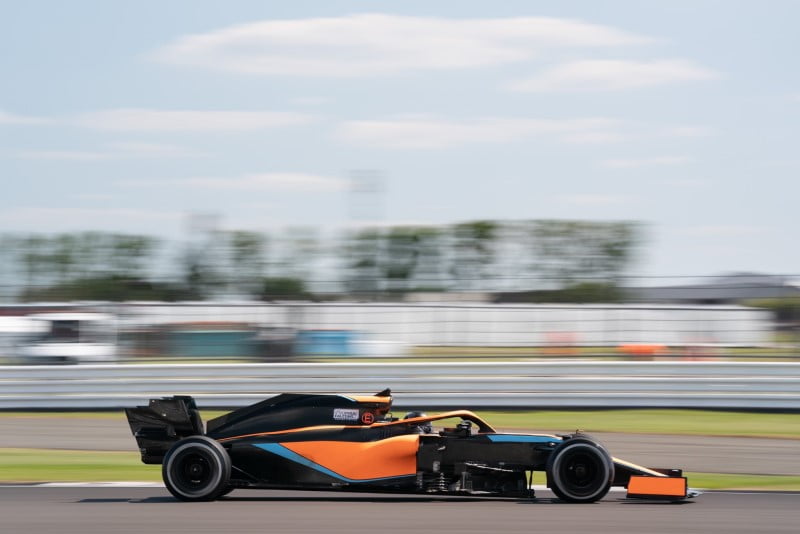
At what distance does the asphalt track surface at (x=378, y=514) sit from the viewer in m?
6.42

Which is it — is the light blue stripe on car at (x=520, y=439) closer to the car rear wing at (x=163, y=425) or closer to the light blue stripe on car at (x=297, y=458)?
the light blue stripe on car at (x=297, y=458)

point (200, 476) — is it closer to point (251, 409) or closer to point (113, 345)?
point (251, 409)

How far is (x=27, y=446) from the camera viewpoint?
1224 cm

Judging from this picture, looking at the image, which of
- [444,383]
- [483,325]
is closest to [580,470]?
[444,383]

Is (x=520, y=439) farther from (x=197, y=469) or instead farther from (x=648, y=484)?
(x=197, y=469)

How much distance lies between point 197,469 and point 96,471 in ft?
10.0

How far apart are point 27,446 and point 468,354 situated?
6736 mm

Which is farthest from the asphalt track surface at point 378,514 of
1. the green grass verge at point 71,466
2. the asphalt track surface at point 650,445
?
the asphalt track surface at point 650,445

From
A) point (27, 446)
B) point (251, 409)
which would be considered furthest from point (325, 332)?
point (251, 409)

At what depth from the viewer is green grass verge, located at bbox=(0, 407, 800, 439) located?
13258 millimetres

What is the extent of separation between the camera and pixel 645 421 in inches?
555

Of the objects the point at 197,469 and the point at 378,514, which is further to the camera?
the point at 197,469

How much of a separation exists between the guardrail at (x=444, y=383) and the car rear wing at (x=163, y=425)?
6.93 m

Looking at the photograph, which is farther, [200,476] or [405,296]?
[405,296]
